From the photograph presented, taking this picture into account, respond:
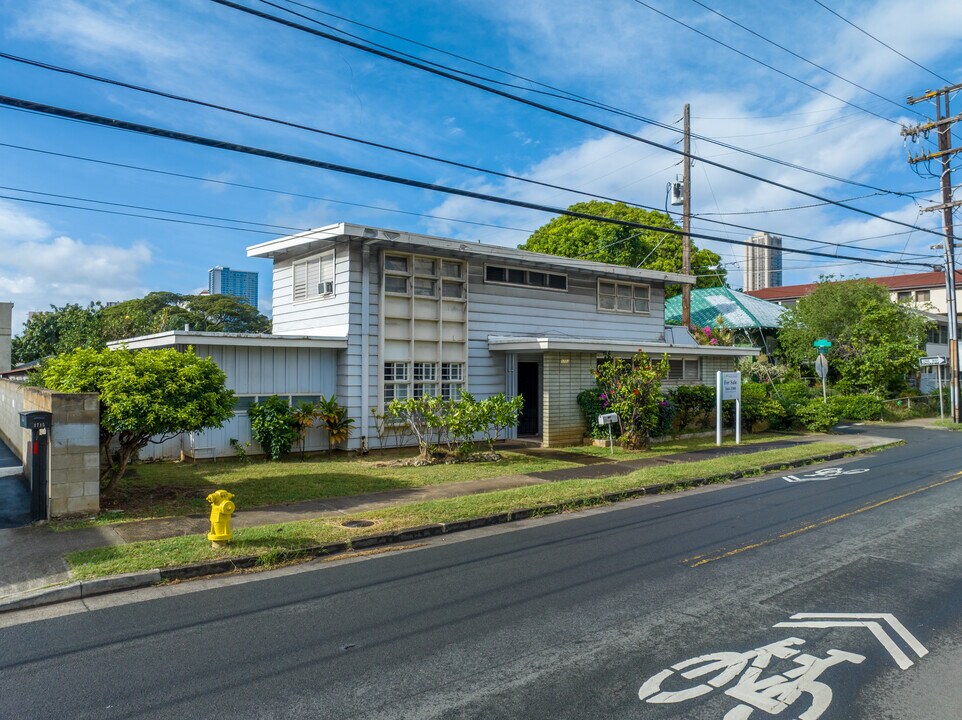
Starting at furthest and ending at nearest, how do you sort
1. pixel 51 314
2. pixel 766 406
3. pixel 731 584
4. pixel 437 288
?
1. pixel 51 314
2. pixel 766 406
3. pixel 437 288
4. pixel 731 584

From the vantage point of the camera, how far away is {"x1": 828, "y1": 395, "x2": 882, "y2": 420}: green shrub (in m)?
29.3

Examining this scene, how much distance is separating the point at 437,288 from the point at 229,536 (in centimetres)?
1147

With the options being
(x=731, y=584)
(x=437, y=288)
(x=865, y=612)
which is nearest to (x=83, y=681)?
(x=731, y=584)

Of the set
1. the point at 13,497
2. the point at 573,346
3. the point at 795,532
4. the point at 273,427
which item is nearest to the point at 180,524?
the point at 13,497

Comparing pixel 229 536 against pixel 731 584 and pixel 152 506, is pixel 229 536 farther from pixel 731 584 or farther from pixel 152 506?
pixel 731 584

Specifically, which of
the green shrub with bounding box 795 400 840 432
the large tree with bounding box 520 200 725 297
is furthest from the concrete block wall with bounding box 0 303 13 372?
the green shrub with bounding box 795 400 840 432

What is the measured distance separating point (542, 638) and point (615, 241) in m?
38.4

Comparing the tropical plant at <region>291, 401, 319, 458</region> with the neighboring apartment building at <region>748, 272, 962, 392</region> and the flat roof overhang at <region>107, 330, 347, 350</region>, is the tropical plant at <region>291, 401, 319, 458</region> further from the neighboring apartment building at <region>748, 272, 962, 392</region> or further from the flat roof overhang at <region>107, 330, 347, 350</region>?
the neighboring apartment building at <region>748, 272, 962, 392</region>

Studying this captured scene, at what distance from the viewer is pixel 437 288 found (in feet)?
61.9

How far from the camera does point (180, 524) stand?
958cm

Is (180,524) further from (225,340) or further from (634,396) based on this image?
(634,396)

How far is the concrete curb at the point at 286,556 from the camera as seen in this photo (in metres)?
6.81

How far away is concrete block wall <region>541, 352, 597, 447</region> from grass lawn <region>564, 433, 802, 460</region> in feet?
1.79

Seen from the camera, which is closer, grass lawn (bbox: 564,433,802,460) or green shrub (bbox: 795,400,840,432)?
grass lawn (bbox: 564,433,802,460)
